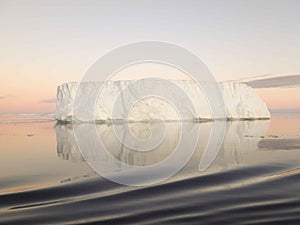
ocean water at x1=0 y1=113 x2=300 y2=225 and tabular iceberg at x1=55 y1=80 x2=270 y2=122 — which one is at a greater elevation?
tabular iceberg at x1=55 y1=80 x2=270 y2=122

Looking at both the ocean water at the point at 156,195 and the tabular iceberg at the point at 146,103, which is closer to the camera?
the ocean water at the point at 156,195

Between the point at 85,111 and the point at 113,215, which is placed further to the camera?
the point at 85,111

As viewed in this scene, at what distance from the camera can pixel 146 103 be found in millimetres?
47938

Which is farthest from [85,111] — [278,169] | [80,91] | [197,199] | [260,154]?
[197,199]

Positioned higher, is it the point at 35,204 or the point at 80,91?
the point at 80,91

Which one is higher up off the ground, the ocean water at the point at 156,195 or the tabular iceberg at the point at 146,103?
the tabular iceberg at the point at 146,103

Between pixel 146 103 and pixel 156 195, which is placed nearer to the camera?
pixel 156 195

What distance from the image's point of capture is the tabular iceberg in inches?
1844

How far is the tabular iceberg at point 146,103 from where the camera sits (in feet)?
154

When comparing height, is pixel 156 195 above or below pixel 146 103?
below

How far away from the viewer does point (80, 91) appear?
158 ft

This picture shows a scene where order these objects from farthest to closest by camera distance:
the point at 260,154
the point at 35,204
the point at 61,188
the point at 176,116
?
the point at 176,116, the point at 260,154, the point at 61,188, the point at 35,204

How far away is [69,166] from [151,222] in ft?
24.7

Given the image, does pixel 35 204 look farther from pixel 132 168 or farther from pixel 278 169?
pixel 278 169
